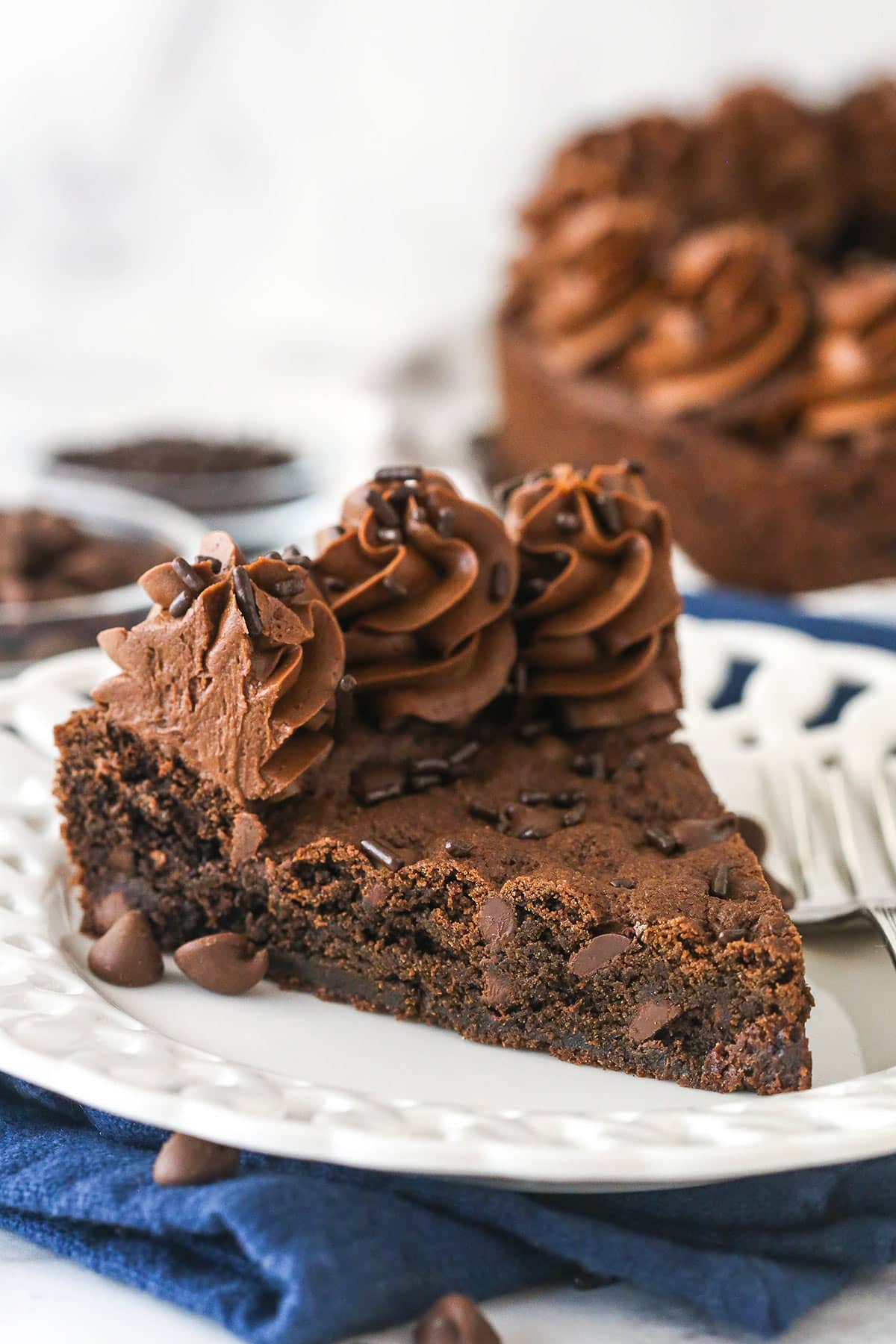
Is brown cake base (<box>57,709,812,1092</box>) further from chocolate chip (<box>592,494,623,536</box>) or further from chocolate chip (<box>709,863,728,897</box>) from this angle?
chocolate chip (<box>592,494,623,536</box>)

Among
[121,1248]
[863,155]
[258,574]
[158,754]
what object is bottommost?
[121,1248]

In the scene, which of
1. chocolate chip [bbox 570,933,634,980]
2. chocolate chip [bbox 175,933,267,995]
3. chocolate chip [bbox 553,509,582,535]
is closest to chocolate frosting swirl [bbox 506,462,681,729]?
chocolate chip [bbox 553,509,582,535]

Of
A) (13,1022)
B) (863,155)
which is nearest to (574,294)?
(863,155)

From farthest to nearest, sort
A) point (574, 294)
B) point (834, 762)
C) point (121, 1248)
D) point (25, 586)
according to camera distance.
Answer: point (574, 294) → point (25, 586) → point (834, 762) → point (121, 1248)

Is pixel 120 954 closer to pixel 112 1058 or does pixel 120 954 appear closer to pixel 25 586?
pixel 112 1058

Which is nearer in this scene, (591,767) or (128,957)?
(128,957)

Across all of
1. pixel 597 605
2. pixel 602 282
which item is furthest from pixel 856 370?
pixel 597 605

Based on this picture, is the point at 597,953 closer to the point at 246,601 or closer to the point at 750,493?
the point at 246,601
